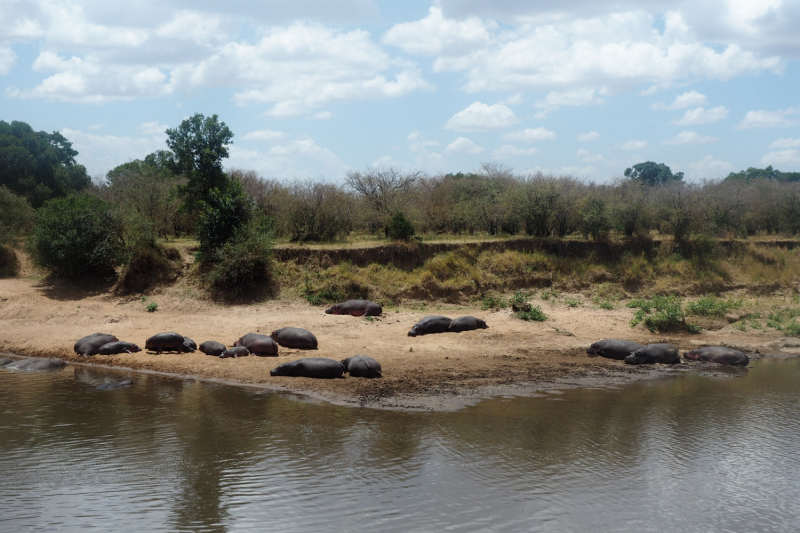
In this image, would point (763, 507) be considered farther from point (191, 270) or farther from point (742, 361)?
point (191, 270)

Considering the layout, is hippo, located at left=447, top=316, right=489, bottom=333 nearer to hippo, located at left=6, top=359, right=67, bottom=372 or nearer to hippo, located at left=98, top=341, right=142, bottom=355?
hippo, located at left=98, top=341, right=142, bottom=355

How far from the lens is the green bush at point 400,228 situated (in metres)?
24.4

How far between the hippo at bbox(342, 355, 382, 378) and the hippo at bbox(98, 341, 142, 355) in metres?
6.19

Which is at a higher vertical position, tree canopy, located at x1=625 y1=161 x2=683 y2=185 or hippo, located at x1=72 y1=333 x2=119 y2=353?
tree canopy, located at x1=625 y1=161 x2=683 y2=185

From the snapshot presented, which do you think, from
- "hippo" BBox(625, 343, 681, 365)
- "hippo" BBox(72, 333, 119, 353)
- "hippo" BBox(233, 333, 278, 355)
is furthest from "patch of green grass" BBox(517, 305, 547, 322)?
"hippo" BBox(72, 333, 119, 353)

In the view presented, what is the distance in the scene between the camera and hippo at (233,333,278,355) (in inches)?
613

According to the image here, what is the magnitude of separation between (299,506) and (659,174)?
81.3 metres

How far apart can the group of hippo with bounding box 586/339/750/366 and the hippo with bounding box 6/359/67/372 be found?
1392 cm

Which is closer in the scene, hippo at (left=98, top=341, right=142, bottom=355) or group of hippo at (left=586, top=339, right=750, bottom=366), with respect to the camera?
hippo at (left=98, top=341, right=142, bottom=355)

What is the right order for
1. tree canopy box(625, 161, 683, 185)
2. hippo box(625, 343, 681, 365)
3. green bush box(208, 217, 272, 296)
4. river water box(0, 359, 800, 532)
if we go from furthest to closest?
tree canopy box(625, 161, 683, 185), green bush box(208, 217, 272, 296), hippo box(625, 343, 681, 365), river water box(0, 359, 800, 532)

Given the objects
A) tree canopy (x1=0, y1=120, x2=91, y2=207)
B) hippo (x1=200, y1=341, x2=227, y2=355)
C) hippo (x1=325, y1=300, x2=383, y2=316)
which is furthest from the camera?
tree canopy (x1=0, y1=120, x2=91, y2=207)

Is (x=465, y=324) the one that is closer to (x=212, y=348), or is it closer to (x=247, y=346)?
(x=247, y=346)

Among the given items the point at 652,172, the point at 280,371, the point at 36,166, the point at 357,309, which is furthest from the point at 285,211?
the point at 652,172

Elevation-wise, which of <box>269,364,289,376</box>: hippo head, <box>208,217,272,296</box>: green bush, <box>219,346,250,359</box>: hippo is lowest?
<box>269,364,289,376</box>: hippo head
